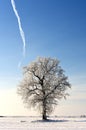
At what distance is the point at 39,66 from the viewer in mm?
50062

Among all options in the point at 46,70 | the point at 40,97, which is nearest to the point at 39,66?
the point at 46,70

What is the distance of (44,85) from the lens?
49438 mm

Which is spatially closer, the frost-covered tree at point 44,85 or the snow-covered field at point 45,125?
the snow-covered field at point 45,125

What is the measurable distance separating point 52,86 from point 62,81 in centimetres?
165

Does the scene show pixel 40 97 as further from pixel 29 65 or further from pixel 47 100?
pixel 29 65

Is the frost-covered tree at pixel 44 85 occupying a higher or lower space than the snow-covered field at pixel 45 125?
higher

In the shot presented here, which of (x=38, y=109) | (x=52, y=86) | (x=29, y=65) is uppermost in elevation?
(x=29, y=65)

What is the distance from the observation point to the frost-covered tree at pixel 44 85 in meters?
49.2

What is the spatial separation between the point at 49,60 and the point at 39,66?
5.77ft

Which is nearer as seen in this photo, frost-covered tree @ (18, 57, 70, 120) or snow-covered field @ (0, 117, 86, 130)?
snow-covered field @ (0, 117, 86, 130)

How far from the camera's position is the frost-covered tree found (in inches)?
1935

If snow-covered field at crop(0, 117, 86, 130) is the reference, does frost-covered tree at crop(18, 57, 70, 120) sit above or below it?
above

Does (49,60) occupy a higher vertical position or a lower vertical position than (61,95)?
higher

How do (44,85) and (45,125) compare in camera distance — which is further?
(44,85)
